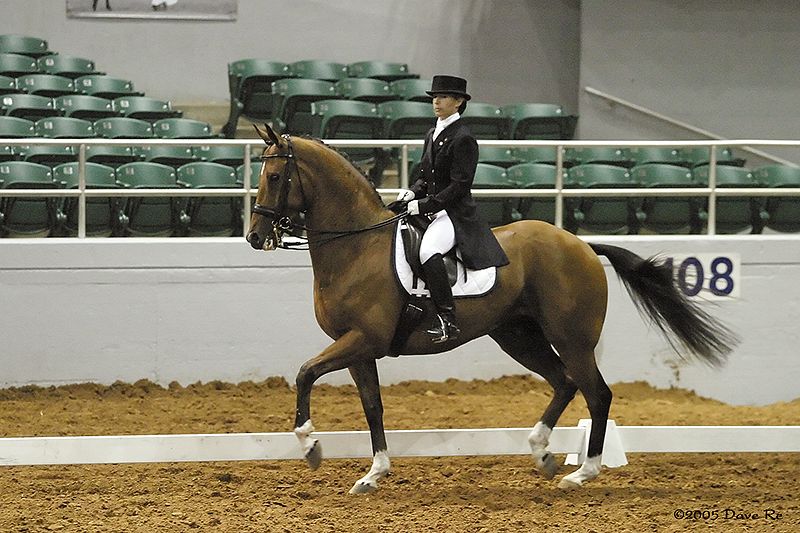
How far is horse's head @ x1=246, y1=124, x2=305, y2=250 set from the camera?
21.4 ft

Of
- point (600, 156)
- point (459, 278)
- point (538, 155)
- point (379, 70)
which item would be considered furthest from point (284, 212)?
point (379, 70)

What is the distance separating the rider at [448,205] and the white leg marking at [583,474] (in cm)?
120

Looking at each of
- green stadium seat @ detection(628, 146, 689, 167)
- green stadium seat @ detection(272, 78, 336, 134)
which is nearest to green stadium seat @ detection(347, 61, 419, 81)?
green stadium seat @ detection(272, 78, 336, 134)

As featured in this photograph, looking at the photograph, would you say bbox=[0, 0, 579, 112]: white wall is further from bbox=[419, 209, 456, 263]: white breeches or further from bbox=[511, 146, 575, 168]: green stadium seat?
bbox=[419, 209, 456, 263]: white breeches

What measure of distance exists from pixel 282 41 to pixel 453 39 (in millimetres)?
2522

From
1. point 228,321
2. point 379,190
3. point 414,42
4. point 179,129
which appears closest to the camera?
point 379,190

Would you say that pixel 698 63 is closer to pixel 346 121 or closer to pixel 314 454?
pixel 346 121

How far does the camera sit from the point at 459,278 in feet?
22.8

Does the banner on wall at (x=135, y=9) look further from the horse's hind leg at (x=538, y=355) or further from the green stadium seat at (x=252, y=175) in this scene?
the horse's hind leg at (x=538, y=355)

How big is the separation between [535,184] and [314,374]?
206 inches

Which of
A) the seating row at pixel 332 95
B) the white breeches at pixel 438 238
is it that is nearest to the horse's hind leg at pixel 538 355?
the white breeches at pixel 438 238

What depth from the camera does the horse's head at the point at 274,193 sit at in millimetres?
6508

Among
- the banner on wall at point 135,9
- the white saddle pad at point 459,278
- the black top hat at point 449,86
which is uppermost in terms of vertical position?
the banner on wall at point 135,9

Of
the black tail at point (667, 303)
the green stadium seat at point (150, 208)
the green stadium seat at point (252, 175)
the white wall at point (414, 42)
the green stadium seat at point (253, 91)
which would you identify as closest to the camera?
the black tail at point (667, 303)
